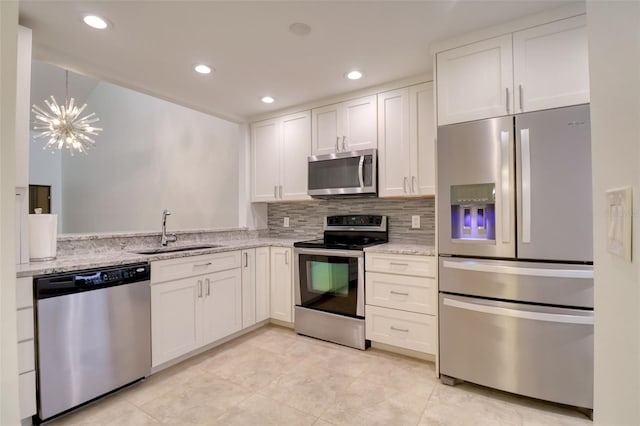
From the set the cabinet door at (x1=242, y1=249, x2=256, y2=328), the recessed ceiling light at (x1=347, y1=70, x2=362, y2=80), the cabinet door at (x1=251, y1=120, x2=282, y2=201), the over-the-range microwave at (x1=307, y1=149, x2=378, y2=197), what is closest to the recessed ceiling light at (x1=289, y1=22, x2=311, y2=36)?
the recessed ceiling light at (x1=347, y1=70, x2=362, y2=80)

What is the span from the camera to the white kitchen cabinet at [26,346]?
154 cm

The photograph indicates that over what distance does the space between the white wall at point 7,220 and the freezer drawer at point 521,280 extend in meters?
2.05

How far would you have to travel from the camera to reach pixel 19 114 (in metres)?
1.70

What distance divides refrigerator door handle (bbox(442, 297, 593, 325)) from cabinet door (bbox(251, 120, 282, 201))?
2.18 m

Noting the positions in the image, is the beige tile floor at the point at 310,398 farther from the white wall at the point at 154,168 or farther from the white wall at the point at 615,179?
the white wall at the point at 154,168

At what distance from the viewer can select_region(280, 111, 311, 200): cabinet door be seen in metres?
3.18

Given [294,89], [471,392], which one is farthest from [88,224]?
[471,392]

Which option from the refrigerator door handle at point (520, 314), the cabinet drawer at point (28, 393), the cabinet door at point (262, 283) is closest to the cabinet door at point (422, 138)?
the refrigerator door handle at point (520, 314)

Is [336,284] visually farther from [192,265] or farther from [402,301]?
[192,265]

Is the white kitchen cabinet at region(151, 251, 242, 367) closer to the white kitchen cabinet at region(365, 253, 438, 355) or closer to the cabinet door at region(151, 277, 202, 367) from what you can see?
the cabinet door at region(151, 277, 202, 367)

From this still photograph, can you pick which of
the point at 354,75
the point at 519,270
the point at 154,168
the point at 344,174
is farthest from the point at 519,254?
the point at 154,168

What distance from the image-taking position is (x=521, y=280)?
1.78 metres

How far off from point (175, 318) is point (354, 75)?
7.96ft

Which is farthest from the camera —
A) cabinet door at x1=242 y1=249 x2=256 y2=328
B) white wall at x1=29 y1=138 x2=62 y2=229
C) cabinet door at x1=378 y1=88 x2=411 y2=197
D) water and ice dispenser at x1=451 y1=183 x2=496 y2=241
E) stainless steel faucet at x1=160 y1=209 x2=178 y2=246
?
white wall at x1=29 y1=138 x2=62 y2=229
